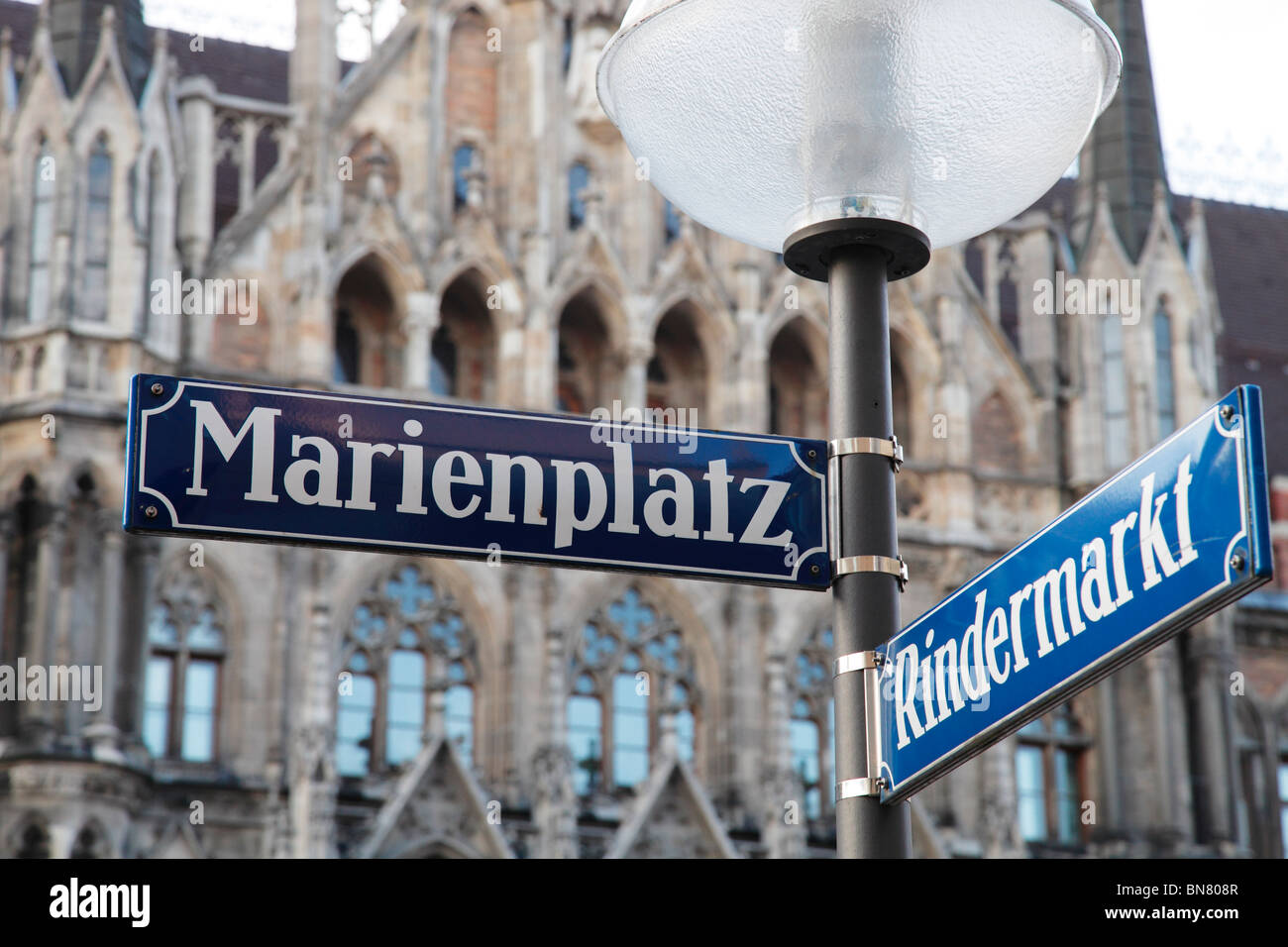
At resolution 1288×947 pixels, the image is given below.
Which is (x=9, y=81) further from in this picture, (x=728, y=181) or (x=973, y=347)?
(x=728, y=181)

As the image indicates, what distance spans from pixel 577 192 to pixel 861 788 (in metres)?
16.8

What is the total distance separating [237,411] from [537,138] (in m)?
16.0

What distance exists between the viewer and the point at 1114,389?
21.8 meters

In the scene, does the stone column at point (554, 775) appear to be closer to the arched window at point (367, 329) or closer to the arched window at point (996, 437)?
the arched window at point (367, 329)

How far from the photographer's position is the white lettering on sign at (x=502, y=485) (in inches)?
178

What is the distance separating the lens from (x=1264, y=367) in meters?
27.6

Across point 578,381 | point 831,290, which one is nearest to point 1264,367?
point 578,381

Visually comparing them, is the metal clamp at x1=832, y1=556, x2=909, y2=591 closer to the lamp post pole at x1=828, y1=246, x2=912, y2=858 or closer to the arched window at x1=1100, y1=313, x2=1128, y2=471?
the lamp post pole at x1=828, y1=246, x2=912, y2=858

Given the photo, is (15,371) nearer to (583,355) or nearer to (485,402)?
(485,402)

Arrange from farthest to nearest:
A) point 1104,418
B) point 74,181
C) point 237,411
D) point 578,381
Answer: point 1104,418, point 578,381, point 74,181, point 237,411

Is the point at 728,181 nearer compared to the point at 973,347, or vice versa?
the point at 728,181

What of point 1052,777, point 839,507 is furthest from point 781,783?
point 839,507
